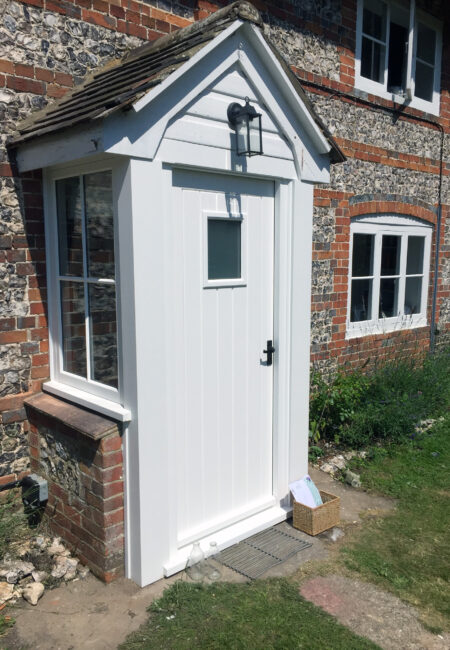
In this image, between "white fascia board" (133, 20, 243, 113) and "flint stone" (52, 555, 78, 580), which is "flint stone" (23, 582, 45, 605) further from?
"white fascia board" (133, 20, 243, 113)

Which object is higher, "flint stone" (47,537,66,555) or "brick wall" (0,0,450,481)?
"brick wall" (0,0,450,481)

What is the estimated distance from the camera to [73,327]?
368 centimetres

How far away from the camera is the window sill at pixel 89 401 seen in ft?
10.6

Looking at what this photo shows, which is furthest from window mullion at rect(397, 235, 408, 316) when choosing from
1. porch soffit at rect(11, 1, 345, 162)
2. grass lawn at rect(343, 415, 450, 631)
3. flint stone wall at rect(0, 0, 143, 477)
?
flint stone wall at rect(0, 0, 143, 477)

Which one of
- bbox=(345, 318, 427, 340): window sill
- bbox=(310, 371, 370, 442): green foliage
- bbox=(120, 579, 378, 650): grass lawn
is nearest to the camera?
bbox=(120, 579, 378, 650): grass lawn

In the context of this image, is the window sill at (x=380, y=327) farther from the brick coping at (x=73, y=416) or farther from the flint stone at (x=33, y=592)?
the flint stone at (x=33, y=592)

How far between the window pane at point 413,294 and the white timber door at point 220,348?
14.8 feet

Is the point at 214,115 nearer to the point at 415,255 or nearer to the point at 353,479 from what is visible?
the point at 353,479

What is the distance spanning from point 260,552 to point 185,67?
3200 millimetres

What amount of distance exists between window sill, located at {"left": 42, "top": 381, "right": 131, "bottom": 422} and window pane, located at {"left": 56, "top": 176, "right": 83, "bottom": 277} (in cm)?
80

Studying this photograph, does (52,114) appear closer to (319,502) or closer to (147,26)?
(147,26)

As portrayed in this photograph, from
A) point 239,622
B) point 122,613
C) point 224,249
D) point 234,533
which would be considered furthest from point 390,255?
point 122,613

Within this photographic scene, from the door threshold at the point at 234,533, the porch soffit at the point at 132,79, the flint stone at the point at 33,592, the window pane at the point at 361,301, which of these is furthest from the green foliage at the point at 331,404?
the flint stone at the point at 33,592

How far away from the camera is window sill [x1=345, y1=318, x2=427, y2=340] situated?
21.9 feet
